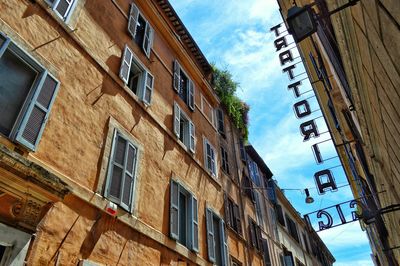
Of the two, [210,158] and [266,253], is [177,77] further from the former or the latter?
[266,253]

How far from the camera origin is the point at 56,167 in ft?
17.2

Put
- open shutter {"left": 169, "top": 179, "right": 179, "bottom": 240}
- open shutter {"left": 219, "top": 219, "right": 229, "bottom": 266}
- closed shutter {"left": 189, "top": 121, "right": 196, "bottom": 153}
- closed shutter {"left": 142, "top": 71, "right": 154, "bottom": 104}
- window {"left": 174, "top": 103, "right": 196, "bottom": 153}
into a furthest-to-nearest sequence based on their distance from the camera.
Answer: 1. closed shutter {"left": 189, "top": 121, "right": 196, "bottom": 153}
2. window {"left": 174, "top": 103, "right": 196, "bottom": 153}
3. open shutter {"left": 219, "top": 219, "right": 229, "bottom": 266}
4. closed shutter {"left": 142, "top": 71, "right": 154, "bottom": 104}
5. open shutter {"left": 169, "top": 179, "right": 179, "bottom": 240}

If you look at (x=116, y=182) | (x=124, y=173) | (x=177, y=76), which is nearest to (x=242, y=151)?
(x=177, y=76)

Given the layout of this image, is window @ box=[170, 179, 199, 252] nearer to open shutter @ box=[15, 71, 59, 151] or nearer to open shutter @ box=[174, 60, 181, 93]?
open shutter @ box=[174, 60, 181, 93]

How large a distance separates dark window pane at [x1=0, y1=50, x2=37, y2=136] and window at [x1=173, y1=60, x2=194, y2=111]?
234 inches

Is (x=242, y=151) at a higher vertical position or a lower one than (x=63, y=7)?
higher

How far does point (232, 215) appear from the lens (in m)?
12.4

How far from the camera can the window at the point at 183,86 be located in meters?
11.2

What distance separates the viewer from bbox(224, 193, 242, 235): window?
38.6 feet

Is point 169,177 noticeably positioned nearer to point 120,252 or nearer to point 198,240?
point 198,240

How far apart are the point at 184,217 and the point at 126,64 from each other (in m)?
4.50

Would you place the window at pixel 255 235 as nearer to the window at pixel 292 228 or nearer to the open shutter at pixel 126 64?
the window at pixel 292 228

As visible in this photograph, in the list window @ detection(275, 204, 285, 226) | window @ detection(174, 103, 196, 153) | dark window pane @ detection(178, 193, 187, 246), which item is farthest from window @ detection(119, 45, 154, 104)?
window @ detection(275, 204, 285, 226)

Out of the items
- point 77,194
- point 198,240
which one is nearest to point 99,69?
point 77,194
